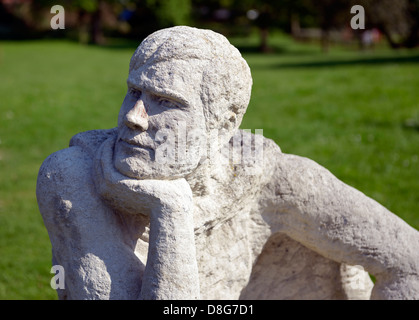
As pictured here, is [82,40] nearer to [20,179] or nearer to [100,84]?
[100,84]

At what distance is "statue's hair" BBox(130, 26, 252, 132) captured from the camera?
2188mm

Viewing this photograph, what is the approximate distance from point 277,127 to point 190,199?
7.91 metres

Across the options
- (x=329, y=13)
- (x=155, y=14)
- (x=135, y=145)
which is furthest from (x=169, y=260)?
(x=155, y=14)

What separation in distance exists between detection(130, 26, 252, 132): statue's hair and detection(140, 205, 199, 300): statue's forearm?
43cm

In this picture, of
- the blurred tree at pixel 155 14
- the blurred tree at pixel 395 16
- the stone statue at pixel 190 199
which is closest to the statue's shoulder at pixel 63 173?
the stone statue at pixel 190 199

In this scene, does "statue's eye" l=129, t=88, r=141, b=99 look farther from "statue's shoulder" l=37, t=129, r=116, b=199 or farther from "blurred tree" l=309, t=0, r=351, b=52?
"blurred tree" l=309, t=0, r=351, b=52

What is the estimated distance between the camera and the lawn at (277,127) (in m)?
6.32

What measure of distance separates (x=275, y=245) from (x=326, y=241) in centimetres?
31

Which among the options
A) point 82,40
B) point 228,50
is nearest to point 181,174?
point 228,50

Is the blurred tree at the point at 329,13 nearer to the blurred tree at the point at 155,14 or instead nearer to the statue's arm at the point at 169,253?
the blurred tree at the point at 155,14

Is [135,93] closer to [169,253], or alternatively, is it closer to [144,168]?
[144,168]

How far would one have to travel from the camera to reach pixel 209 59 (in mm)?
2221

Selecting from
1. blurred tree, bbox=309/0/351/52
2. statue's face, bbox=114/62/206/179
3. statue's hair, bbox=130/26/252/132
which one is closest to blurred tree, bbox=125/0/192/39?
blurred tree, bbox=309/0/351/52

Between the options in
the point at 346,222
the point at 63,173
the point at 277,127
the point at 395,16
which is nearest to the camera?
the point at 63,173
